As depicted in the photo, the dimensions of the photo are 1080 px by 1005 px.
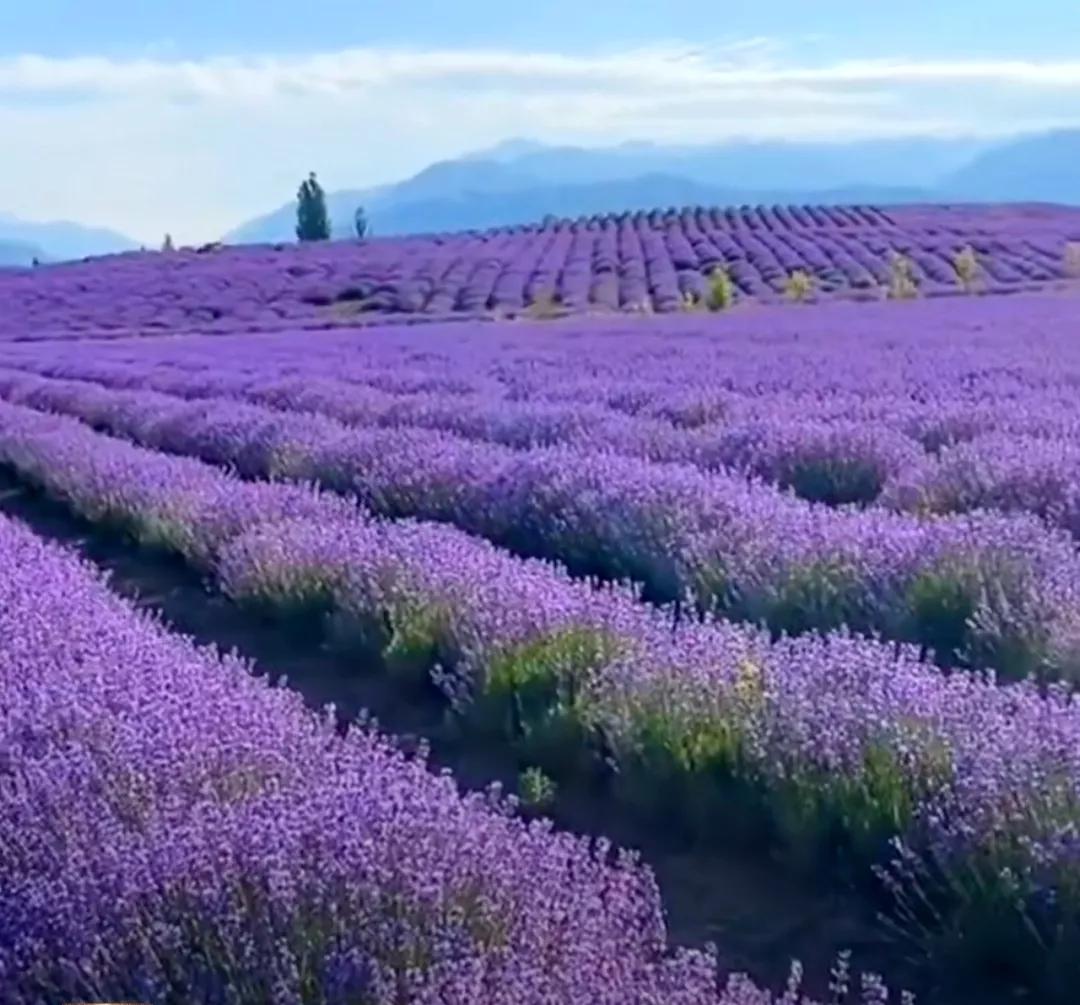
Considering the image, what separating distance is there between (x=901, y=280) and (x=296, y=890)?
28.1 m

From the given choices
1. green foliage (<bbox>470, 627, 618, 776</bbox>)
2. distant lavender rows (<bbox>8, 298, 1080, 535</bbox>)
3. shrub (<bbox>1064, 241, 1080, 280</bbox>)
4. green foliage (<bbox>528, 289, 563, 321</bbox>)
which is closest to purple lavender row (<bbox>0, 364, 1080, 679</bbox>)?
green foliage (<bbox>470, 627, 618, 776</bbox>)

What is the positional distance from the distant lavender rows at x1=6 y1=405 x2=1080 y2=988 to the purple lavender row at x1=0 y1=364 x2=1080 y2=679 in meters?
0.36

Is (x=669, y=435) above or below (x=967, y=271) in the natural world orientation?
above

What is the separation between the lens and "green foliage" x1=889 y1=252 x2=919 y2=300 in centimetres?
2884

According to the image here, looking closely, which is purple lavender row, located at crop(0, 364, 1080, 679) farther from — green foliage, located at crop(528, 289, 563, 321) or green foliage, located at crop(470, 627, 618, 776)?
green foliage, located at crop(528, 289, 563, 321)

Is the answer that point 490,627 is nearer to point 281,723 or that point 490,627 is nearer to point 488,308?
point 281,723

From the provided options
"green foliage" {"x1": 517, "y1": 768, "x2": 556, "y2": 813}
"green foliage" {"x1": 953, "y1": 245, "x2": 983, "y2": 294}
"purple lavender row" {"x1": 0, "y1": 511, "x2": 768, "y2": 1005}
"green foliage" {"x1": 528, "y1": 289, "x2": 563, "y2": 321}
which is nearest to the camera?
"purple lavender row" {"x1": 0, "y1": 511, "x2": 768, "y2": 1005}

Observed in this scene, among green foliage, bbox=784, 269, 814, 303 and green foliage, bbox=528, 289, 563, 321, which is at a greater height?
green foliage, bbox=784, 269, 814, 303

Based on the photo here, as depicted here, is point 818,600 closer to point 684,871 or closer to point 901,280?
point 684,871

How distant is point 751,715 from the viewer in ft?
12.0

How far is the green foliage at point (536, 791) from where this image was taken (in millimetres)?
3926

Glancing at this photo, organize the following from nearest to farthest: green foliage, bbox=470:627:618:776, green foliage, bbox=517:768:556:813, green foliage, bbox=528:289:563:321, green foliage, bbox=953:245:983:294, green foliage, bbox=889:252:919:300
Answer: green foliage, bbox=517:768:556:813 → green foliage, bbox=470:627:618:776 → green foliage, bbox=889:252:919:300 → green foliage, bbox=528:289:563:321 → green foliage, bbox=953:245:983:294

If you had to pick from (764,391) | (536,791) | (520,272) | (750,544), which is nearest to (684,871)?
(536,791)

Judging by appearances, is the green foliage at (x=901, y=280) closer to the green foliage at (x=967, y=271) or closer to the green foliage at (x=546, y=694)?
the green foliage at (x=967, y=271)
